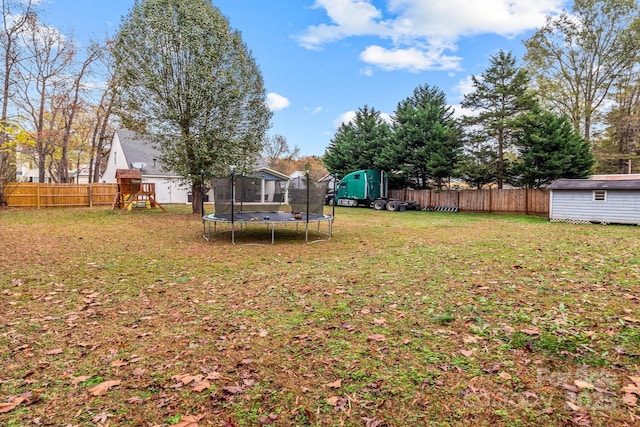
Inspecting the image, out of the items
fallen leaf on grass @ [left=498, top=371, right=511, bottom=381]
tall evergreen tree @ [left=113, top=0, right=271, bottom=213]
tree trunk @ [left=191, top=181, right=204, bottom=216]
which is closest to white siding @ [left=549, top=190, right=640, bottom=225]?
tall evergreen tree @ [left=113, top=0, right=271, bottom=213]

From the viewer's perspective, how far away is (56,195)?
18.7m

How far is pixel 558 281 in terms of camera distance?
15.3 feet

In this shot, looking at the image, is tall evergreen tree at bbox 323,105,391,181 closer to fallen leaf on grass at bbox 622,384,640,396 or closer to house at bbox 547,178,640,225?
house at bbox 547,178,640,225

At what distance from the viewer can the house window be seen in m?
13.0

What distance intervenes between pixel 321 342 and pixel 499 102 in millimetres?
20272

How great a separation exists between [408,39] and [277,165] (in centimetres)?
2999

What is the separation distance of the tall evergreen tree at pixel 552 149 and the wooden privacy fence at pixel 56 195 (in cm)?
2388

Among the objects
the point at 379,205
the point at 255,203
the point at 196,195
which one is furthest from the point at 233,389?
the point at 379,205

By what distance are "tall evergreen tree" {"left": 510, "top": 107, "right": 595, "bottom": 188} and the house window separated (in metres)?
3.99

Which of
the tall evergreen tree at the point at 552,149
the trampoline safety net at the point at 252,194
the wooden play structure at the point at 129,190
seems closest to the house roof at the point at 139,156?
the wooden play structure at the point at 129,190

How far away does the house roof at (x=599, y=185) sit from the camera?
40.5 ft

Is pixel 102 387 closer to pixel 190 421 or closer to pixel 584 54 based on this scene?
pixel 190 421

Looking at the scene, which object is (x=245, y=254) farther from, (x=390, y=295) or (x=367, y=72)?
(x=367, y=72)

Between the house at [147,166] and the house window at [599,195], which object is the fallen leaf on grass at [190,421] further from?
the house at [147,166]
